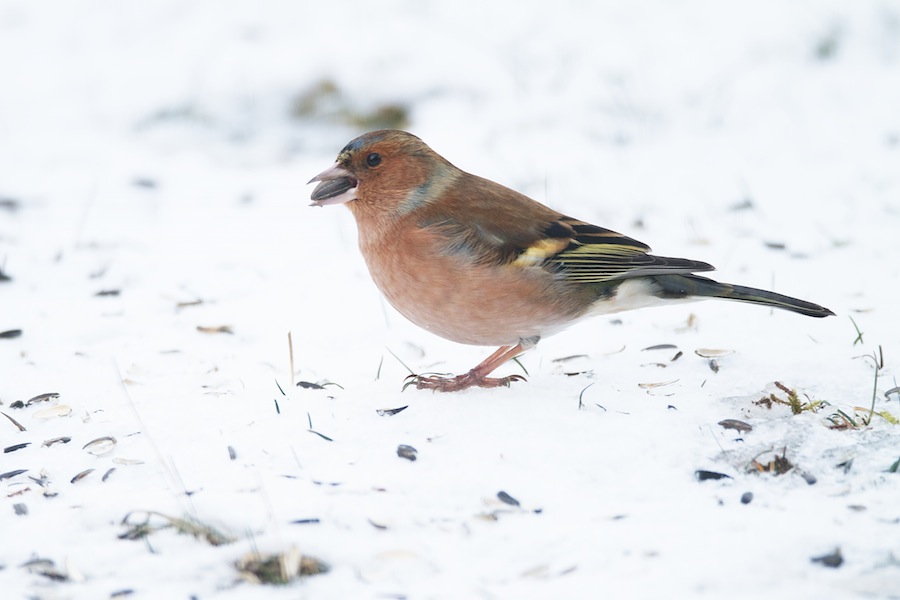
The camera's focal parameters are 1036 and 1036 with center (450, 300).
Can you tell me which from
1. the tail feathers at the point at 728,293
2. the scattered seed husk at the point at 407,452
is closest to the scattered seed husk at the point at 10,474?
the scattered seed husk at the point at 407,452

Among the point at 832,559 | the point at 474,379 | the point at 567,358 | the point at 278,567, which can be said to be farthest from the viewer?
the point at 567,358

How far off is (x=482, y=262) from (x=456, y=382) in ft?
1.57

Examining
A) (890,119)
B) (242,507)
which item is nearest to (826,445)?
(242,507)

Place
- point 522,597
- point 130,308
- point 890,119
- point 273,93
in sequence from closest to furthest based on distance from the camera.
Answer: point 522,597 → point 130,308 → point 890,119 → point 273,93

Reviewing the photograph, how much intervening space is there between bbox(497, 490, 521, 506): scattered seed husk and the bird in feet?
3.00

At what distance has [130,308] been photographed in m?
5.25

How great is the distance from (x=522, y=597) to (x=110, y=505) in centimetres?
130

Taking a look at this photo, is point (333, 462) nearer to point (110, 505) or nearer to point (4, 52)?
point (110, 505)

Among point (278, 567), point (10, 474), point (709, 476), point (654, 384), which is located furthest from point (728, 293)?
point (10, 474)

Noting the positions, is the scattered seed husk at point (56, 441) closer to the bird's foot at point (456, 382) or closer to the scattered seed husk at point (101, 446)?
the scattered seed husk at point (101, 446)

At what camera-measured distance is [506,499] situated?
10.1 feet

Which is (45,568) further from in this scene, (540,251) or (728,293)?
(728,293)

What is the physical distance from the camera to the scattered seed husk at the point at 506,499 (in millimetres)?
3070

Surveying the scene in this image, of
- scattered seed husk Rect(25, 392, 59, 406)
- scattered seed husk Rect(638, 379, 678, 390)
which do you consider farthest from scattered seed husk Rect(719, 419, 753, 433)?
scattered seed husk Rect(25, 392, 59, 406)
